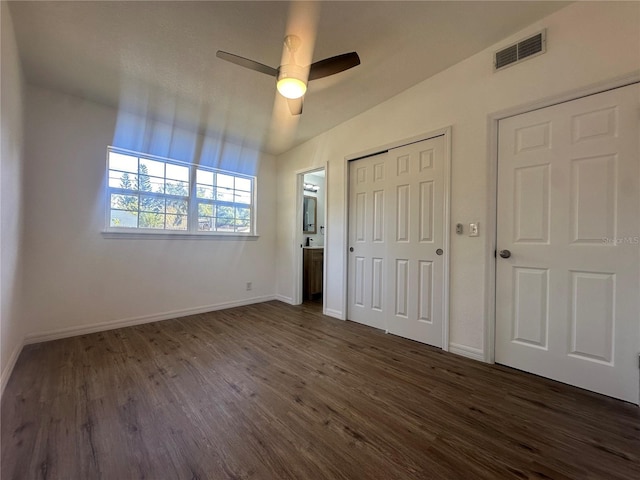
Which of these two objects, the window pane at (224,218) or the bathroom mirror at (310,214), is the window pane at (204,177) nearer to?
the window pane at (224,218)

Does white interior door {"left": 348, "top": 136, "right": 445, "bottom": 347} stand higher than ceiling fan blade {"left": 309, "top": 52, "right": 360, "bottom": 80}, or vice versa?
ceiling fan blade {"left": 309, "top": 52, "right": 360, "bottom": 80}

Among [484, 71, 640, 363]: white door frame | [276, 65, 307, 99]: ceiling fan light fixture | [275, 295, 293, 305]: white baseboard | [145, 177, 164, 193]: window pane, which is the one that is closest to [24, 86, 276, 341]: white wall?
[145, 177, 164, 193]: window pane

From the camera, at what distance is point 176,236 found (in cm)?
362

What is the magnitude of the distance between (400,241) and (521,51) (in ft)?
6.14

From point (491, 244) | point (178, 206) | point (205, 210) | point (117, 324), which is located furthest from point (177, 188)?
point (491, 244)

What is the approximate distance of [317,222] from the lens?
214 inches

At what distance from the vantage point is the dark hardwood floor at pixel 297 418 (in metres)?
1.25

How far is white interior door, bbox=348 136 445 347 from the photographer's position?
2.68 m

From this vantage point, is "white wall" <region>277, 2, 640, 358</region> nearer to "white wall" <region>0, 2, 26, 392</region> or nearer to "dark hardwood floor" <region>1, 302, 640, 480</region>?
"dark hardwood floor" <region>1, 302, 640, 480</region>

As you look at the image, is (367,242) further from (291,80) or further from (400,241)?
(291,80)

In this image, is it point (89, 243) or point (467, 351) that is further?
point (89, 243)

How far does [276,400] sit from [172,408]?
0.65m

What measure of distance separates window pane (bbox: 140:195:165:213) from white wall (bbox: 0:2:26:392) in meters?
1.07

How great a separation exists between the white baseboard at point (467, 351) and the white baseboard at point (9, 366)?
11.3ft
